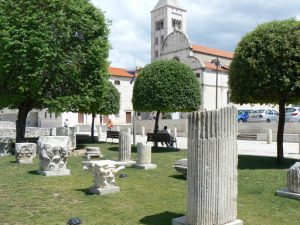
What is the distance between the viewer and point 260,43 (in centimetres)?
1264

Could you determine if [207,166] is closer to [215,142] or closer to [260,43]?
[215,142]

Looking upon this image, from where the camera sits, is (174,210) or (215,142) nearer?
(215,142)

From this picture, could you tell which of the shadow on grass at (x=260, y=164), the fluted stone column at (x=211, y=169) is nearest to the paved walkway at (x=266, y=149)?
the shadow on grass at (x=260, y=164)

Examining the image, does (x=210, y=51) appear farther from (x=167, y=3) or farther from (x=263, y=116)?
(x=263, y=116)

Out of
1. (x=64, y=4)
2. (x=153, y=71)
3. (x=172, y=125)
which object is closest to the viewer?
(x=64, y=4)

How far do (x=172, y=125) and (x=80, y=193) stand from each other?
2990cm

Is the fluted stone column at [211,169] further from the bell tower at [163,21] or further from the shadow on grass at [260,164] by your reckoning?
the bell tower at [163,21]

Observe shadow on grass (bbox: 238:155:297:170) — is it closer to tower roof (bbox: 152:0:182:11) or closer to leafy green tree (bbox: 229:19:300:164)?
leafy green tree (bbox: 229:19:300:164)

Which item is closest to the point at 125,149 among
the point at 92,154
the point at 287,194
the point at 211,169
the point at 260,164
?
the point at 92,154

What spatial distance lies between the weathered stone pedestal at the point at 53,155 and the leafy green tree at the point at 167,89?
8.21 meters

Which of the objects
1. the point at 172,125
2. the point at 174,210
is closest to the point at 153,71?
the point at 174,210

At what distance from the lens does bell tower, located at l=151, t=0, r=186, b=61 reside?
2793 inches

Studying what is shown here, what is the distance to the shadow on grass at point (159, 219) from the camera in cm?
629

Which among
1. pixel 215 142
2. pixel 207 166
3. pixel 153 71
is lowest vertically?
pixel 207 166
